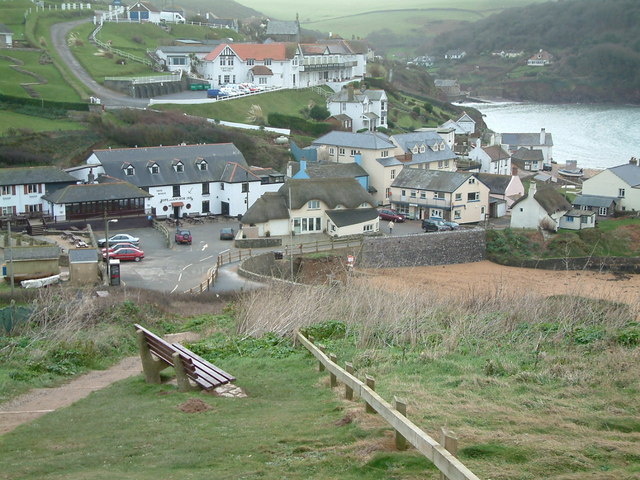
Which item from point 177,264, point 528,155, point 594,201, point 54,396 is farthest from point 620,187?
point 54,396

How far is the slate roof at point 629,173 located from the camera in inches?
1873

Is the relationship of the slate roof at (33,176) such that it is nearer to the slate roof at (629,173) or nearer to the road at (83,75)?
the road at (83,75)

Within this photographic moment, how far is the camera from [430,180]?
46875mm

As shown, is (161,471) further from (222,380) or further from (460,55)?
(460,55)

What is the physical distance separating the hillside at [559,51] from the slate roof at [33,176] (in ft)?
359

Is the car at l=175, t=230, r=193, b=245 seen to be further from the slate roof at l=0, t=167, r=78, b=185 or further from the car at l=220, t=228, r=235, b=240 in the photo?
the slate roof at l=0, t=167, r=78, b=185

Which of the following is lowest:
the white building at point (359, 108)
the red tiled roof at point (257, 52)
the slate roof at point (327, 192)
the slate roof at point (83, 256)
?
the slate roof at point (83, 256)

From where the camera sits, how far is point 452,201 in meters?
45.5

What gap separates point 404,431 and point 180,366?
4579 mm

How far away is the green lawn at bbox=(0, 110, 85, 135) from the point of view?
2038 inches

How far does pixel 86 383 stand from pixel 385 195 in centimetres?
3726

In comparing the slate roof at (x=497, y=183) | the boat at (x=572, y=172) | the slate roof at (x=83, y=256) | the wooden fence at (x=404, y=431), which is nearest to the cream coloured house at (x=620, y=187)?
the slate roof at (x=497, y=183)

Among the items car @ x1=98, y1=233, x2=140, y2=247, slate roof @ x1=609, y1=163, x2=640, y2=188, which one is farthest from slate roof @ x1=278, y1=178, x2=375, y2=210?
slate roof @ x1=609, y1=163, x2=640, y2=188

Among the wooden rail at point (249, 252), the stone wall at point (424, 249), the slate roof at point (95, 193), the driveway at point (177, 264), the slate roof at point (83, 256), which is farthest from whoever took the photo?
the slate roof at point (95, 193)
